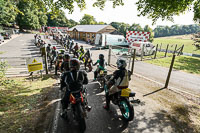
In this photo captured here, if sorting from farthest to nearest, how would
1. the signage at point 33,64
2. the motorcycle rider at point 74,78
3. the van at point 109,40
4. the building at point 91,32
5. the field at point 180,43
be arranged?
the field at point 180,43 < the building at point 91,32 < the van at point 109,40 < the signage at point 33,64 < the motorcycle rider at point 74,78

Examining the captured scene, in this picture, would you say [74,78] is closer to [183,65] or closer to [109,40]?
[183,65]

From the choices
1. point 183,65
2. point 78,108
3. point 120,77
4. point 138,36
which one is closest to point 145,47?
point 183,65

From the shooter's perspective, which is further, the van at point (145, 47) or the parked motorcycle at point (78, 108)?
the van at point (145, 47)

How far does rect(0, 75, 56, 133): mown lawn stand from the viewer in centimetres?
331

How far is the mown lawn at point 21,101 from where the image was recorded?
3306mm

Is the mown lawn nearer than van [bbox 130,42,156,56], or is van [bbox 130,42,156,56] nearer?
the mown lawn

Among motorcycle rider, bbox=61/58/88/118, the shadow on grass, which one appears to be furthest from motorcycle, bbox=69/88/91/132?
the shadow on grass

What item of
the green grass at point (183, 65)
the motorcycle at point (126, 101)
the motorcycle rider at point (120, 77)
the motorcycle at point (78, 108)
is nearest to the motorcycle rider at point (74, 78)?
the motorcycle at point (78, 108)

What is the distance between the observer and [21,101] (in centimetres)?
448

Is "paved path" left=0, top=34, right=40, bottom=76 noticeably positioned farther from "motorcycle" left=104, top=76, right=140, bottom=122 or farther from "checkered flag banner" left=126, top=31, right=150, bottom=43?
"checkered flag banner" left=126, top=31, right=150, bottom=43

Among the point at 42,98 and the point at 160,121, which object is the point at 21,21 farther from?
the point at 160,121

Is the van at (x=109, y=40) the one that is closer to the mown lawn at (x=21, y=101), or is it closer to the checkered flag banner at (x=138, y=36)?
the checkered flag banner at (x=138, y=36)

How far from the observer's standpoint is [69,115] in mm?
3896

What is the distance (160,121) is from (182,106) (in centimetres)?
158
